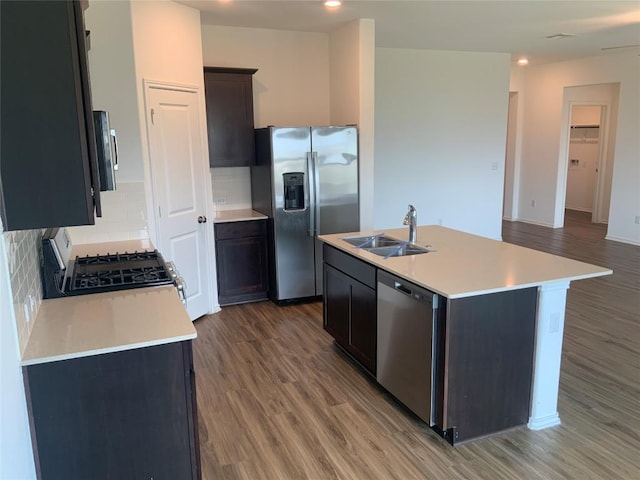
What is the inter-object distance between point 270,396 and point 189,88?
271 cm

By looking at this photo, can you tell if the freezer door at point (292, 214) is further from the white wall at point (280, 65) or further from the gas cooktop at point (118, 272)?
the gas cooktop at point (118, 272)

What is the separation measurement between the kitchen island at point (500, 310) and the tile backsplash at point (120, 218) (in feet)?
6.00

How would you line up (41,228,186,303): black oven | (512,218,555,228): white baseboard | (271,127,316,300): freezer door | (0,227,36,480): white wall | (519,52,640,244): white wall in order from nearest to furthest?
(0,227,36,480): white wall < (41,228,186,303): black oven < (271,127,316,300): freezer door < (519,52,640,244): white wall < (512,218,555,228): white baseboard

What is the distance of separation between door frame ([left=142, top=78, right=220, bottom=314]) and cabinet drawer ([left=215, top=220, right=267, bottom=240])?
0.12m

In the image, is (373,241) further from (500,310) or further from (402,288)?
(500,310)

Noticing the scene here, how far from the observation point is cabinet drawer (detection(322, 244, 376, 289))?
10.5 feet

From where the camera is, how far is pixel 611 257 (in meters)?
6.70

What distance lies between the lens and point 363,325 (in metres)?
3.38

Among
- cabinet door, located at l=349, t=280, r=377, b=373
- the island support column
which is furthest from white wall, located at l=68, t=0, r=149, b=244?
the island support column

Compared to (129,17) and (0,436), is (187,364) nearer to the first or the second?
(0,436)

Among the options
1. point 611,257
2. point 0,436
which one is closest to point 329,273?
point 0,436

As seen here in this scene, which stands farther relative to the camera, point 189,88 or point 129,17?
point 189,88

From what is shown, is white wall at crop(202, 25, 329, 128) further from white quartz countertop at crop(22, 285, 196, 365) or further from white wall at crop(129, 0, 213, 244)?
white quartz countertop at crop(22, 285, 196, 365)

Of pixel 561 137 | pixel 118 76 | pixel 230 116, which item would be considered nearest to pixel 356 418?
pixel 118 76
